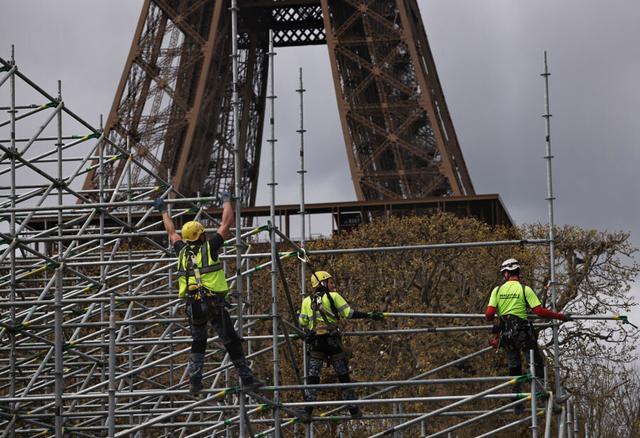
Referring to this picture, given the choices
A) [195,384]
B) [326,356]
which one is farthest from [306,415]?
[195,384]

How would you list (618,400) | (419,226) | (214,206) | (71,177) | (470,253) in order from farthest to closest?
(214,206) < (618,400) < (419,226) < (470,253) < (71,177)

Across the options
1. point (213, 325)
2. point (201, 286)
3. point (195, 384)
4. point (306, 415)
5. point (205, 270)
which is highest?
point (205, 270)

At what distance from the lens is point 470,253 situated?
1513 inches

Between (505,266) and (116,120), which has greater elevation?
(116,120)

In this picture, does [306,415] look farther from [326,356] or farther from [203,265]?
[203,265]

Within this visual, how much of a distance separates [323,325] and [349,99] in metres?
35.7

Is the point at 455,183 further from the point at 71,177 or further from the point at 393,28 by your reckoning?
the point at 71,177

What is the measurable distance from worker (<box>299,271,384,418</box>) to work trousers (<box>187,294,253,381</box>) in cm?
233

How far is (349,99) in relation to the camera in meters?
55.3

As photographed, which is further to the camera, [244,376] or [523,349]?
[523,349]

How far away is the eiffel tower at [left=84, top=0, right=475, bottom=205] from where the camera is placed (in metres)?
53.7

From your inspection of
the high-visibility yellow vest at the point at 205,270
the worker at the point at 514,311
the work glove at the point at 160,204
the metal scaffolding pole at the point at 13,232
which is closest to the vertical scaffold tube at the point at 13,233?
the metal scaffolding pole at the point at 13,232

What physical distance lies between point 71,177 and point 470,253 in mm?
16541

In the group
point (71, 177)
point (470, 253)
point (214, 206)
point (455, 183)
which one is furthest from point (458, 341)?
point (214, 206)
